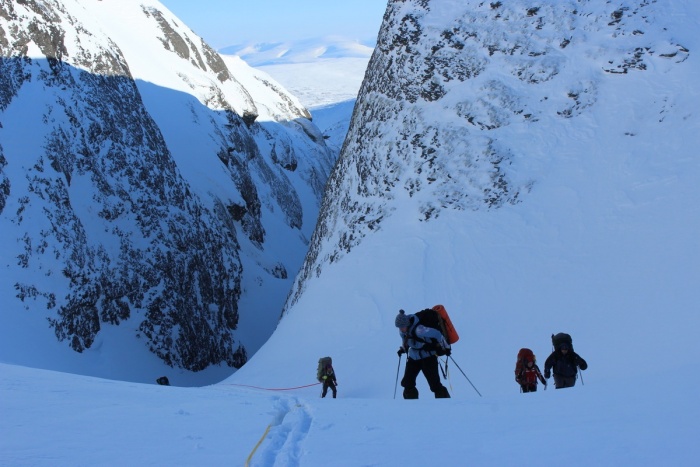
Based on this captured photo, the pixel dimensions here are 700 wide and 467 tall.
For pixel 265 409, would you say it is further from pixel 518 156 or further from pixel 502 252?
pixel 518 156

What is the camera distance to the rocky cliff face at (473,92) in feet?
73.5

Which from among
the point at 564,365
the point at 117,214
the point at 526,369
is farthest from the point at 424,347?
the point at 117,214

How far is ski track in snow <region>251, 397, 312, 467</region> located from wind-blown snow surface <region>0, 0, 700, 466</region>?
0.13 feet

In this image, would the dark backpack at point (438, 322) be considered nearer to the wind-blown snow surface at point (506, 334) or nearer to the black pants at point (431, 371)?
the black pants at point (431, 371)

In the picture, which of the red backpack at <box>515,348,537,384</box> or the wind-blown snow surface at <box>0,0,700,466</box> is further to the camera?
the red backpack at <box>515,348,537,384</box>

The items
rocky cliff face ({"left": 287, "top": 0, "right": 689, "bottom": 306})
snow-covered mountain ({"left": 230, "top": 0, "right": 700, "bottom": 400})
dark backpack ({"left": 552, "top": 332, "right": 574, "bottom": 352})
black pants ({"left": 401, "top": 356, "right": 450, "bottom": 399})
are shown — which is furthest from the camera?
rocky cliff face ({"left": 287, "top": 0, "right": 689, "bottom": 306})

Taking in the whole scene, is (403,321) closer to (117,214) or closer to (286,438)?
(286,438)

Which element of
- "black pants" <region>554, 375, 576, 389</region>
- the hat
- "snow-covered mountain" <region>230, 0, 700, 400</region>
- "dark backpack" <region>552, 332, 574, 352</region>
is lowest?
"black pants" <region>554, 375, 576, 389</region>

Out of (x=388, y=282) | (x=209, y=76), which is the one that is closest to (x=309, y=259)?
(x=388, y=282)

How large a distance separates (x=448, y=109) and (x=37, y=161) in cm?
1939

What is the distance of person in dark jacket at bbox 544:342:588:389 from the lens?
32.2ft

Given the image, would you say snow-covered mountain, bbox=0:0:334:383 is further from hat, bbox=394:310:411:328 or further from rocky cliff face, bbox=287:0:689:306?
hat, bbox=394:310:411:328

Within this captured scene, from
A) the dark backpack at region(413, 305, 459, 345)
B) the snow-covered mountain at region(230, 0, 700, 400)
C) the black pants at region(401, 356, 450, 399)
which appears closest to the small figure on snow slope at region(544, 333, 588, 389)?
the dark backpack at region(413, 305, 459, 345)

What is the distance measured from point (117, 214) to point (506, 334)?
24.1m
